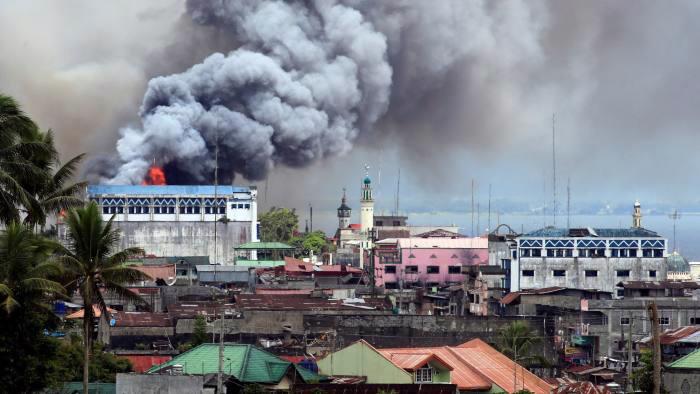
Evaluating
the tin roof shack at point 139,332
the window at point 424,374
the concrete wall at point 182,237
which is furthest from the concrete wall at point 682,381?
the concrete wall at point 182,237

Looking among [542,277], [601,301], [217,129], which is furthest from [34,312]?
[217,129]

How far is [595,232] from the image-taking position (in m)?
93.2

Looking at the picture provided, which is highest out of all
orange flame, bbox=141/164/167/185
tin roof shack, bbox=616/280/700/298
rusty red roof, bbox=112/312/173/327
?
orange flame, bbox=141/164/167/185

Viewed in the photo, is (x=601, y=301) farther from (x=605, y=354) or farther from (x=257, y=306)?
(x=257, y=306)

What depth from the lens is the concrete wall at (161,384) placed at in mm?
35625

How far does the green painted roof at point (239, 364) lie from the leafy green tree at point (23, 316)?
274 centimetres

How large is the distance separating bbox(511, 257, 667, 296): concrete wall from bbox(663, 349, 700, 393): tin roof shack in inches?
1835

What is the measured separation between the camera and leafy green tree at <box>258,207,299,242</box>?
148m

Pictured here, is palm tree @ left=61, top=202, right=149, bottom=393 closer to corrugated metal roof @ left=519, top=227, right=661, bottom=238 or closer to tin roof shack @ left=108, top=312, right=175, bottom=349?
tin roof shack @ left=108, top=312, right=175, bottom=349

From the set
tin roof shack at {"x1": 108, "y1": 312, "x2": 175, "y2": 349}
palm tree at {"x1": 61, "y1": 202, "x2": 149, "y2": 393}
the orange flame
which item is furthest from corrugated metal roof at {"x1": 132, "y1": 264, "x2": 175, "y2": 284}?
palm tree at {"x1": 61, "y1": 202, "x2": 149, "y2": 393}

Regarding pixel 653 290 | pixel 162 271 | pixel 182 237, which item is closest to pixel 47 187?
pixel 653 290

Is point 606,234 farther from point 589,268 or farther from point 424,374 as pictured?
point 424,374

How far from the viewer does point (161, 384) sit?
35781 mm

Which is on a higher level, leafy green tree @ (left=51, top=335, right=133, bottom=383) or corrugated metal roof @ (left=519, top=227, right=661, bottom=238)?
corrugated metal roof @ (left=519, top=227, right=661, bottom=238)
